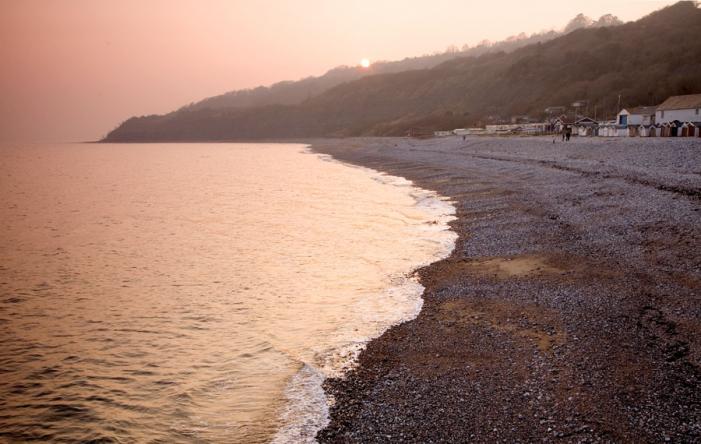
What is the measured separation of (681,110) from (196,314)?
2930 inches

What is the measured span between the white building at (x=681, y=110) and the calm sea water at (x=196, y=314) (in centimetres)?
5393

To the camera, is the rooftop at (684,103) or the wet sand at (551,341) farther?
the rooftop at (684,103)

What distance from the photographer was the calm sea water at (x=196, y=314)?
8789 millimetres

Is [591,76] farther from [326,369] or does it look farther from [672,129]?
[326,369]

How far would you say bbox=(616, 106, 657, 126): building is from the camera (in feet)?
242

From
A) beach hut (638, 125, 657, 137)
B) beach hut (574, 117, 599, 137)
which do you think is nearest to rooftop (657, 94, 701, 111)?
beach hut (638, 125, 657, 137)

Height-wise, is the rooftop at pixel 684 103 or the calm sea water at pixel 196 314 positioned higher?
the rooftop at pixel 684 103

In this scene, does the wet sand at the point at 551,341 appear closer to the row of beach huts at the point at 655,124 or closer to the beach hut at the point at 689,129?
the beach hut at the point at 689,129

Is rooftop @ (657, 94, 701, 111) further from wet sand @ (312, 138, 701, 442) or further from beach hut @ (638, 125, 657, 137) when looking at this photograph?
wet sand @ (312, 138, 701, 442)

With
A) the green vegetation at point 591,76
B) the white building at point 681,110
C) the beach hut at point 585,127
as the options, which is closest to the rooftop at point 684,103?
the white building at point 681,110

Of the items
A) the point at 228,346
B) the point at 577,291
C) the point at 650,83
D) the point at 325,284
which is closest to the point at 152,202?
the point at 325,284

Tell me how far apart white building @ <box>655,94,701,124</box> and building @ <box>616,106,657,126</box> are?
3.81m

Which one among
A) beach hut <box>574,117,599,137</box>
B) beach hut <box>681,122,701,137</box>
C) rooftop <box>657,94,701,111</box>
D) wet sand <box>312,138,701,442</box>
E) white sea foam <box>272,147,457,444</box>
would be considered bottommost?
white sea foam <box>272,147,457,444</box>

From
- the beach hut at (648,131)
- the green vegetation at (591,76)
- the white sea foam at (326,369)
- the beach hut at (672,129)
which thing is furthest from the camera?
the green vegetation at (591,76)
